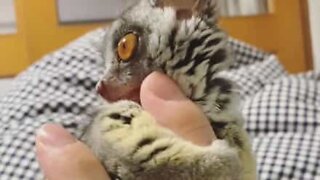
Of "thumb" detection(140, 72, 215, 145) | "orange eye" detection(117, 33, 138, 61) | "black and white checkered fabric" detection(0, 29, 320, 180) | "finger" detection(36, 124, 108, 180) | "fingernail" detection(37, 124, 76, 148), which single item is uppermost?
"orange eye" detection(117, 33, 138, 61)

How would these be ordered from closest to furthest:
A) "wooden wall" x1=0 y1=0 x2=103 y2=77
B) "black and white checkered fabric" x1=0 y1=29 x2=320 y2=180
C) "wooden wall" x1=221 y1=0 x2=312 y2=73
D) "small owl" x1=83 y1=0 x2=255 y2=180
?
1. "small owl" x1=83 y1=0 x2=255 y2=180
2. "black and white checkered fabric" x1=0 y1=29 x2=320 y2=180
3. "wooden wall" x1=0 y1=0 x2=103 y2=77
4. "wooden wall" x1=221 y1=0 x2=312 y2=73

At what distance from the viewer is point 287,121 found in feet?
3.90

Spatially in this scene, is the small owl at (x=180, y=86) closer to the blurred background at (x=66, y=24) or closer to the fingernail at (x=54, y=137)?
the fingernail at (x=54, y=137)

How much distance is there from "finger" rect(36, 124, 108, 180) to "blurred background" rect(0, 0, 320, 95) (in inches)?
46.9

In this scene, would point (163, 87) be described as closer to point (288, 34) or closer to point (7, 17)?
point (7, 17)

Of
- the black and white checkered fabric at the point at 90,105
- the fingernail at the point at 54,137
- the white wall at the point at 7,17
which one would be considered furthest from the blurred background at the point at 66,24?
the fingernail at the point at 54,137

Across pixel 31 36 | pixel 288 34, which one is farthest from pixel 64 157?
pixel 288 34

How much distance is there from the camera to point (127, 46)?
44 cm

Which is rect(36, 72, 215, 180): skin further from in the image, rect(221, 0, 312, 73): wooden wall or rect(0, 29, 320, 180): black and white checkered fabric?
rect(221, 0, 312, 73): wooden wall

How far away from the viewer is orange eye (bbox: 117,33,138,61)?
0.44 metres

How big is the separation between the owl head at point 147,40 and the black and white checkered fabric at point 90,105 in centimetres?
51

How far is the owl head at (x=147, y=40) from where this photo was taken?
0.43 metres

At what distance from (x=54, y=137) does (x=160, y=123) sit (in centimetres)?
9

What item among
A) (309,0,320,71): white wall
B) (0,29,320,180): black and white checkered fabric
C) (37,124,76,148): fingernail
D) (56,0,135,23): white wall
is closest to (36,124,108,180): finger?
(37,124,76,148): fingernail
